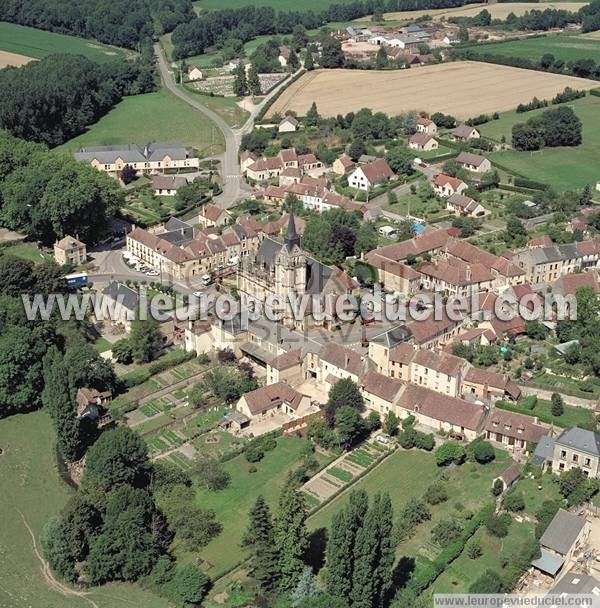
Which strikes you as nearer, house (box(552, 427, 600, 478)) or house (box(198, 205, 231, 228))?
house (box(552, 427, 600, 478))

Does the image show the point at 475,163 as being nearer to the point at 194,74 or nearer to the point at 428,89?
the point at 428,89

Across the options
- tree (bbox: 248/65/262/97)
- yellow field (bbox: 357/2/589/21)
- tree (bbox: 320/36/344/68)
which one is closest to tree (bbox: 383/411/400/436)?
tree (bbox: 248/65/262/97)

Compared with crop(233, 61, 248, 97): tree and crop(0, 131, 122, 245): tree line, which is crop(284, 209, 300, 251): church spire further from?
crop(233, 61, 248, 97): tree

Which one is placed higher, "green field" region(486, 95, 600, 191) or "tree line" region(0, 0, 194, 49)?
"tree line" region(0, 0, 194, 49)

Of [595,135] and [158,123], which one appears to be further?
[158,123]

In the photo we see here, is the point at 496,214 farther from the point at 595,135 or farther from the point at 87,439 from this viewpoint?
the point at 87,439

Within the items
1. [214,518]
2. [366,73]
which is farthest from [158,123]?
[214,518]

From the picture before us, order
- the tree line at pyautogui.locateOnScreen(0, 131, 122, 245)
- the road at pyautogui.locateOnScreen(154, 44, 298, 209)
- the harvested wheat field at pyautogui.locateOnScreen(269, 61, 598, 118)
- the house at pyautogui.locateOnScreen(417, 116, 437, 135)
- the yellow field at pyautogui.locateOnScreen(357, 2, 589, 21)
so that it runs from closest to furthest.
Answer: the tree line at pyautogui.locateOnScreen(0, 131, 122, 245) < the road at pyautogui.locateOnScreen(154, 44, 298, 209) < the house at pyautogui.locateOnScreen(417, 116, 437, 135) < the harvested wheat field at pyautogui.locateOnScreen(269, 61, 598, 118) < the yellow field at pyautogui.locateOnScreen(357, 2, 589, 21)
